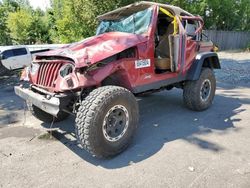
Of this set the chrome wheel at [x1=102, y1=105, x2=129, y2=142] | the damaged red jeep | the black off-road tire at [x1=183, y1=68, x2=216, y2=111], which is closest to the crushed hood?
the damaged red jeep

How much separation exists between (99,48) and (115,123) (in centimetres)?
112

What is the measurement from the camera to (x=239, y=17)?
2645 cm

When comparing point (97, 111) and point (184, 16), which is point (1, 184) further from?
point (184, 16)

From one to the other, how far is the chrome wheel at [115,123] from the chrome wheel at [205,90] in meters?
2.43

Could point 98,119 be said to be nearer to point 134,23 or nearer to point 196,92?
point 134,23

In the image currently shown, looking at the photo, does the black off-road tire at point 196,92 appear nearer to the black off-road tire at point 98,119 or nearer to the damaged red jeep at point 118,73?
the damaged red jeep at point 118,73

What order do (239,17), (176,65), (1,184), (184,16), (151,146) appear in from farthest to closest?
1. (239,17)
2. (184,16)
3. (176,65)
4. (151,146)
5. (1,184)

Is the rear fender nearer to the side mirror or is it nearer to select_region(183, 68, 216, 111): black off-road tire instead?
select_region(183, 68, 216, 111): black off-road tire

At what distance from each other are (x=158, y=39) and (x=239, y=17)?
2446cm

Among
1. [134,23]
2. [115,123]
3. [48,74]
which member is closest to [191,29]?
[134,23]

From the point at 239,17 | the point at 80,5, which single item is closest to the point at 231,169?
the point at 80,5

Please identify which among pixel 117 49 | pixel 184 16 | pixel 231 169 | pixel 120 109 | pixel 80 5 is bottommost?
pixel 231 169

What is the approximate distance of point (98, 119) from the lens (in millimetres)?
3510

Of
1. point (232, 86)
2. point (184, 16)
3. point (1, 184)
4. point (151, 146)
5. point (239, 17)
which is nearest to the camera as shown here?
point (1, 184)
